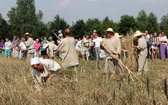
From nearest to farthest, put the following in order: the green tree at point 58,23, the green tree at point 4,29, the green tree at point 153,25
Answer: the green tree at point 58,23, the green tree at point 4,29, the green tree at point 153,25

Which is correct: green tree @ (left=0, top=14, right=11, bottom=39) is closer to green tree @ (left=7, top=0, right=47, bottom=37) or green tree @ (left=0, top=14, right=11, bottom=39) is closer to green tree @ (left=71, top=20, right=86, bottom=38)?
green tree @ (left=71, top=20, right=86, bottom=38)

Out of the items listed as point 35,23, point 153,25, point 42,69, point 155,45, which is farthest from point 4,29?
point 42,69

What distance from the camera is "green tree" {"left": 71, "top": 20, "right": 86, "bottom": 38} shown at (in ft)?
164

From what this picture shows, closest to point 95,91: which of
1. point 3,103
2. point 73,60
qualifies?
point 3,103

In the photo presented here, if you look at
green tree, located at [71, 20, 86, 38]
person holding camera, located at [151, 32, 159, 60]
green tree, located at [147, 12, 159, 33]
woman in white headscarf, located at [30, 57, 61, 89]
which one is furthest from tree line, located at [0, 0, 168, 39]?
woman in white headscarf, located at [30, 57, 61, 89]

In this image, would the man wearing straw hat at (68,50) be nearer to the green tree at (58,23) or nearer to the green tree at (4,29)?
the green tree at (58,23)

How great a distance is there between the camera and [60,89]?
587 centimetres

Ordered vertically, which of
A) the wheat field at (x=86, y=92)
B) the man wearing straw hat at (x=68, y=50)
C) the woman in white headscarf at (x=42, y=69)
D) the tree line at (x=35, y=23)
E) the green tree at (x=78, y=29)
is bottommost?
the wheat field at (x=86, y=92)

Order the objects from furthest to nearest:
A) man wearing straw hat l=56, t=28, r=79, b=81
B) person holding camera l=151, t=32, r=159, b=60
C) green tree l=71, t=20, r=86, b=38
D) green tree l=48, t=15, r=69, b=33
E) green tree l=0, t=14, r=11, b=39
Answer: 1. green tree l=0, t=14, r=11, b=39
2. green tree l=48, t=15, r=69, b=33
3. green tree l=71, t=20, r=86, b=38
4. person holding camera l=151, t=32, r=159, b=60
5. man wearing straw hat l=56, t=28, r=79, b=81

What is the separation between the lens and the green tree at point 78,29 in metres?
49.9

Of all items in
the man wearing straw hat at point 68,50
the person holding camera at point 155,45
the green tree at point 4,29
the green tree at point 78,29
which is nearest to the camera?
the man wearing straw hat at point 68,50

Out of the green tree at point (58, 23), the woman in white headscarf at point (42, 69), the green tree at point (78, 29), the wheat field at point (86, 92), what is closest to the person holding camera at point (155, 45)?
the woman in white headscarf at point (42, 69)

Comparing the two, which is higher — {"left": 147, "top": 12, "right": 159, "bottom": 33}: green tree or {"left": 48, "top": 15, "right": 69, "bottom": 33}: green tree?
{"left": 147, "top": 12, "right": 159, "bottom": 33}: green tree

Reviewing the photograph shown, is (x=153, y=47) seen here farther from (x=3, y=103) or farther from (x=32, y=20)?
(x=32, y=20)
